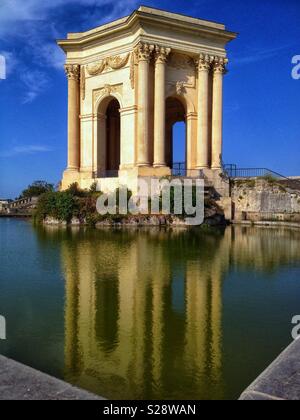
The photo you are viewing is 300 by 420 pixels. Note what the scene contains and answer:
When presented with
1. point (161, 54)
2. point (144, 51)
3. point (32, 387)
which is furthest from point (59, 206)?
point (32, 387)

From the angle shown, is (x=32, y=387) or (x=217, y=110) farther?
(x=217, y=110)

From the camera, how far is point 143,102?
24.8 m

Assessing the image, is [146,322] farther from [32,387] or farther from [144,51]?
[144,51]

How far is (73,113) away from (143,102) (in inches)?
253

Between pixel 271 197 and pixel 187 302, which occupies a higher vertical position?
pixel 271 197

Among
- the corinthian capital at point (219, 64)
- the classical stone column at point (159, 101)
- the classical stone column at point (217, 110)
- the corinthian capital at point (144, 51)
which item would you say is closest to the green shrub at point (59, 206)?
the classical stone column at point (159, 101)

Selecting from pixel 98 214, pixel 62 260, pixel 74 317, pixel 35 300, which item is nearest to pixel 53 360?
pixel 74 317

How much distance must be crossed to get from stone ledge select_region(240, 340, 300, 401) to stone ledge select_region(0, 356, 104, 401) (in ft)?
3.59

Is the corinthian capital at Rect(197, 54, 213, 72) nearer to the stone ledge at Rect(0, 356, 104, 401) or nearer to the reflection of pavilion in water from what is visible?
the reflection of pavilion in water

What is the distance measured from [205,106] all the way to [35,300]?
22.9 meters

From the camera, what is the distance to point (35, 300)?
21.4ft

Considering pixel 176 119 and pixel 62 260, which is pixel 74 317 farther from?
pixel 176 119

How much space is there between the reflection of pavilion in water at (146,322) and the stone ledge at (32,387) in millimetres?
752

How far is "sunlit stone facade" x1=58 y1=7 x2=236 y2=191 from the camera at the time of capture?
24.8m
